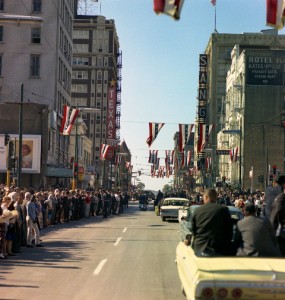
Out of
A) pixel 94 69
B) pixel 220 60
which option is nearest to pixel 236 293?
pixel 220 60

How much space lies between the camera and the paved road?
11.0 m

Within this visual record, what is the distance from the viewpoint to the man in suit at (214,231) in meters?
8.58

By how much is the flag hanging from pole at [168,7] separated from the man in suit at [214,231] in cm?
396

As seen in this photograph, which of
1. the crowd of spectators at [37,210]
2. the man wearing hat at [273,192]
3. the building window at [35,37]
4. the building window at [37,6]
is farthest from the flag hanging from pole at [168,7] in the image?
the building window at [37,6]

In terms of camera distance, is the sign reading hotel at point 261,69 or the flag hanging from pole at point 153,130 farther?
the sign reading hotel at point 261,69

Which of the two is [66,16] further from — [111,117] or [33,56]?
[111,117]

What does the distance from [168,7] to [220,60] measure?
9441cm

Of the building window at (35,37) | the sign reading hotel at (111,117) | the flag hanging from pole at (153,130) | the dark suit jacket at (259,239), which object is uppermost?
the building window at (35,37)

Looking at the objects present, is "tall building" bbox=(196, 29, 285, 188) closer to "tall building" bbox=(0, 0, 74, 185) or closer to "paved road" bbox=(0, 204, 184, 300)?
"tall building" bbox=(0, 0, 74, 185)

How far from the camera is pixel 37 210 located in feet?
68.3

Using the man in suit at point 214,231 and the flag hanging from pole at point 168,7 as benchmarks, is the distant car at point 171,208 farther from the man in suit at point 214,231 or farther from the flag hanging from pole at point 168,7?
the man in suit at point 214,231

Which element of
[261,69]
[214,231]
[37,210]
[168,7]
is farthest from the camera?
[261,69]

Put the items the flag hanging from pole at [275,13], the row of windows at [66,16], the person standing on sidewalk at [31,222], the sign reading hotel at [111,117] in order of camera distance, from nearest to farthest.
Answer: the flag hanging from pole at [275,13]
the person standing on sidewalk at [31,222]
the row of windows at [66,16]
the sign reading hotel at [111,117]

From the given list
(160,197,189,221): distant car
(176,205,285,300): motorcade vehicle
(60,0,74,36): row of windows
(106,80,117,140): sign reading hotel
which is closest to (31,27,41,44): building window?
(60,0,74,36): row of windows
